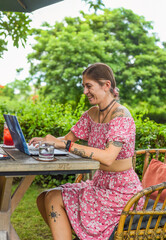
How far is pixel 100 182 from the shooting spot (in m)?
1.90

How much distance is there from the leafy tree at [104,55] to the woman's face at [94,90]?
40.4ft

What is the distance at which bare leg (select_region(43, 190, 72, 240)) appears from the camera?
A: 164 centimetres

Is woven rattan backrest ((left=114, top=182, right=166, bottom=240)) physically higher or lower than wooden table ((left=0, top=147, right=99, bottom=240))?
lower

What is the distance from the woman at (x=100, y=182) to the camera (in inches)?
65.7

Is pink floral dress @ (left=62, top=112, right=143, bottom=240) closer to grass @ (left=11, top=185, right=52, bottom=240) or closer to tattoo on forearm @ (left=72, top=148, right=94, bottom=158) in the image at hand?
tattoo on forearm @ (left=72, top=148, right=94, bottom=158)

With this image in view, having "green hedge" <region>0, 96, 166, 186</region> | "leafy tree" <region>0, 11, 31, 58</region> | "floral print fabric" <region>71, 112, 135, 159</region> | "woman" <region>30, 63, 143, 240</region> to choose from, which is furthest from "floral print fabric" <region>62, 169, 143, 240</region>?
"leafy tree" <region>0, 11, 31, 58</region>

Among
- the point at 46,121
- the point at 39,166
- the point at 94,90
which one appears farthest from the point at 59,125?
the point at 39,166

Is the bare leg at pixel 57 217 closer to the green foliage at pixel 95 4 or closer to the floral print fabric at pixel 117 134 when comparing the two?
the floral print fabric at pixel 117 134

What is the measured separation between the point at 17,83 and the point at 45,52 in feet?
12.6

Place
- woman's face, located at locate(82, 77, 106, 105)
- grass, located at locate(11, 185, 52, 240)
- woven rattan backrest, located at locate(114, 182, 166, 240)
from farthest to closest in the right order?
grass, located at locate(11, 185, 52, 240), woman's face, located at locate(82, 77, 106, 105), woven rattan backrest, located at locate(114, 182, 166, 240)

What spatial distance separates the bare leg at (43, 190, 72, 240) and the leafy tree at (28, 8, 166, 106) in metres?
12.6

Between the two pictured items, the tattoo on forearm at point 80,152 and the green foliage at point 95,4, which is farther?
the green foliage at point 95,4

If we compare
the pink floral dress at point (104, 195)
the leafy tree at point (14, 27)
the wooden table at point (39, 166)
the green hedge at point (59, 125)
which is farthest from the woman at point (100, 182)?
the green hedge at point (59, 125)

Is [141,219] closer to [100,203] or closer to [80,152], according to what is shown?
[100,203]
